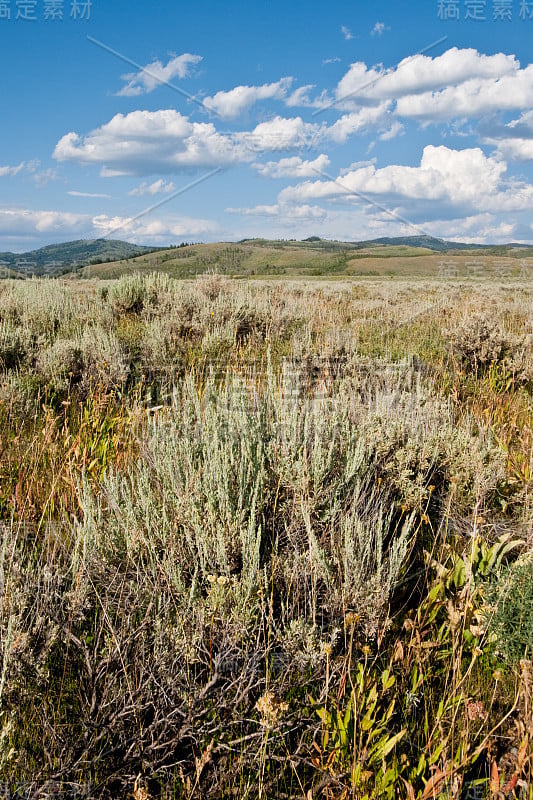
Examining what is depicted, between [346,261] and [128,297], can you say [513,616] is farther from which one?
[346,261]

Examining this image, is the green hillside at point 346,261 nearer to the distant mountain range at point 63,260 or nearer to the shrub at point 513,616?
the distant mountain range at point 63,260

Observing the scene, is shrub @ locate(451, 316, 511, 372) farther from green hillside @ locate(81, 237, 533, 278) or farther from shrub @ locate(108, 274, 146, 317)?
green hillside @ locate(81, 237, 533, 278)

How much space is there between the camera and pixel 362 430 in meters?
2.98

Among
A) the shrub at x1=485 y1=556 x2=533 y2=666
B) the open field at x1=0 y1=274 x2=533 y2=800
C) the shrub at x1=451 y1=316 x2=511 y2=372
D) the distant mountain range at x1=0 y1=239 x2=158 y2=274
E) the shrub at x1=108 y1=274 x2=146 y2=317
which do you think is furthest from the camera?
the distant mountain range at x1=0 y1=239 x2=158 y2=274

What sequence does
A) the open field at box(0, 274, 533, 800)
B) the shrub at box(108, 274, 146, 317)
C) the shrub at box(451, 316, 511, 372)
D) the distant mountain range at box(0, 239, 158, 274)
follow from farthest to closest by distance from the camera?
the distant mountain range at box(0, 239, 158, 274)
the shrub at box(108, 274, 146, 317)
the shrub at box(451, 316, 511, 372)
the open field at box(0, 274, 533, 800)

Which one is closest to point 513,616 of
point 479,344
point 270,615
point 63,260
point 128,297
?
point 270,615

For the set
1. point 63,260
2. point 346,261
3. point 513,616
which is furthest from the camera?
point 346,261

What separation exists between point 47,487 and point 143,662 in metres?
1.63

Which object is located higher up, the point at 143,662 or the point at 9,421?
the point at 9,421

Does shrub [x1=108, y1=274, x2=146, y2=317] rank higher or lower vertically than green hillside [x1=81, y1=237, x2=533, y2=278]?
lower

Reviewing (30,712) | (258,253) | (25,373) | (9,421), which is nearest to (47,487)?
(9,421)

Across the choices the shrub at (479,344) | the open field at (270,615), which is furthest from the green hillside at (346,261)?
the open field at (270,615)

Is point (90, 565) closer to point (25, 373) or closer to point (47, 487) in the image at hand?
point (47, 487)

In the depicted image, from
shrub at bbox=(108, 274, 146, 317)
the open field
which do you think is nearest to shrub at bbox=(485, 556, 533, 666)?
the open field
